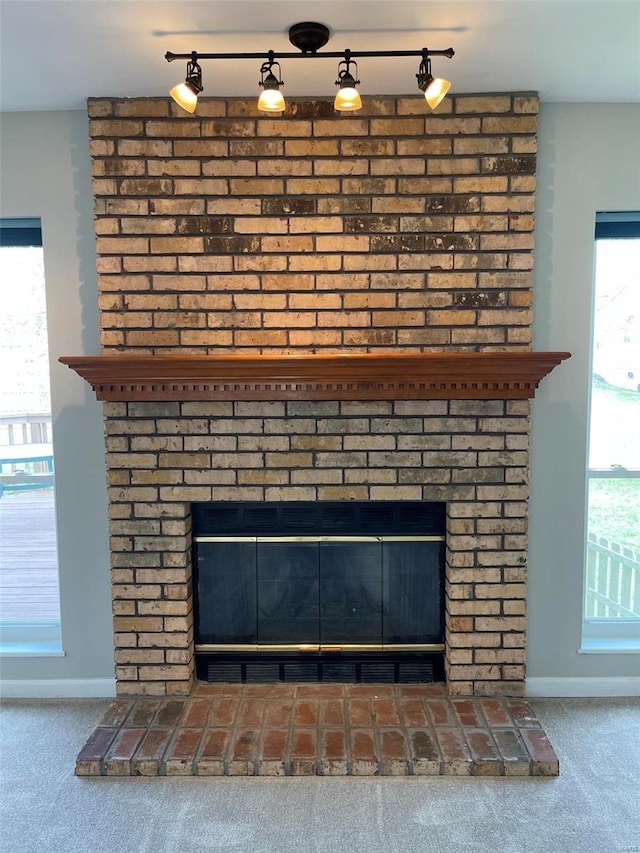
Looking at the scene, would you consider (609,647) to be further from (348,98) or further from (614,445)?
(348,98)

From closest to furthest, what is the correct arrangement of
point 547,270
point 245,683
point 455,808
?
1. point 455,808
2. point 547,270
3. point 245,683

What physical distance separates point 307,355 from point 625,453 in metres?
1.54

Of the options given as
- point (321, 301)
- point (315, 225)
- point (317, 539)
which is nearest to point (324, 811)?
point (317, 539)

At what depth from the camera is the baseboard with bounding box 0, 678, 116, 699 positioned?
2660 millimetres

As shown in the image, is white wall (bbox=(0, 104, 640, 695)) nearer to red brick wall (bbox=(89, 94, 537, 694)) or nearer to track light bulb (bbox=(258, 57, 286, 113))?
red brick wall (bbox=(89, 94, 537, 694))

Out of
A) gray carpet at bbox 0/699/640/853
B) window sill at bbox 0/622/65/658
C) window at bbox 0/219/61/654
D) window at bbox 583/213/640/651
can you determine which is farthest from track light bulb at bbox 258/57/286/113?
window sill at bbox 0/622/65/658

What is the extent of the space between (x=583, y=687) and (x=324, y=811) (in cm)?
132

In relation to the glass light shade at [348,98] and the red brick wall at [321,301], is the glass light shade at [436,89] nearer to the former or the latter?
the glass light shade at [348,98]

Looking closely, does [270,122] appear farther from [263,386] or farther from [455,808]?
[455,808]

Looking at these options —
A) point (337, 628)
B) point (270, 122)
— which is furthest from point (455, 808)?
point (270, 122)

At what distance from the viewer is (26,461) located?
2.74m

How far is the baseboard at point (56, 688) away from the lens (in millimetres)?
2660

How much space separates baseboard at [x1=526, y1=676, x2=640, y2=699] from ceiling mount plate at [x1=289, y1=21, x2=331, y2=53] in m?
2.60

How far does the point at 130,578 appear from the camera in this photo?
2.54 m
